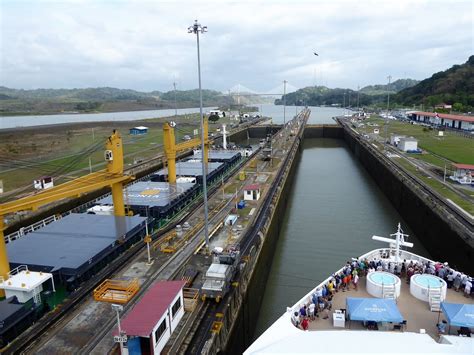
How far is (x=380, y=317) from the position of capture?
1272 cm

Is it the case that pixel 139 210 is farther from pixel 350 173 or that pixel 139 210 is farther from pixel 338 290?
pixel 350 173

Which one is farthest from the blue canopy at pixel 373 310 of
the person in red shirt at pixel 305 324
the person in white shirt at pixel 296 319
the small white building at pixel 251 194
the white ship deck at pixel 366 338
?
the small white building at pixel 251 194

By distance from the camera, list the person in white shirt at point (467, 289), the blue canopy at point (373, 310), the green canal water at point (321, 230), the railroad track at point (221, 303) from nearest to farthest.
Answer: the blue canopy at point (373, 310) → the railroad track at point (221, 303) → the person in white shirt at point (467, 289) → the green canal water at point (321, 230)

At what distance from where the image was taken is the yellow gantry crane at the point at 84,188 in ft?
Answer: 59.4

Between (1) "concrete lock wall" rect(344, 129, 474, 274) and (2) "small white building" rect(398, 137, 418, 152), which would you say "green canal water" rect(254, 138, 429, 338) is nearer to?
(1) "concrete lock wall" rect(344, 129, 474, 274)

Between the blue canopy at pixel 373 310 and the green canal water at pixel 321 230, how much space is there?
9.63 metres

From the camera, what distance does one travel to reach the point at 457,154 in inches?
2184

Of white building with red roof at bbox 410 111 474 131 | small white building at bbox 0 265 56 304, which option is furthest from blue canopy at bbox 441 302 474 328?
white building with red roof at bbox 410 111 474 131

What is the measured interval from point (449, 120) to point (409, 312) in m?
99.8

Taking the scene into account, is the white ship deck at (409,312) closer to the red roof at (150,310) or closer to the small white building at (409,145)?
the red roof at (150,310)

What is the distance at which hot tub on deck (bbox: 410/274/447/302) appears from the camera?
48.0 feet

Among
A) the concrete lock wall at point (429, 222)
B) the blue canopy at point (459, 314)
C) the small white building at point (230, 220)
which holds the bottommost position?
the concrete lock wall at point (429, 222)

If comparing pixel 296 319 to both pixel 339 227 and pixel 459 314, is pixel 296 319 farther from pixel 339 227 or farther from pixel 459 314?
pixel 339 227

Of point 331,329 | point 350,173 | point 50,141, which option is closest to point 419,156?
point 350,173
